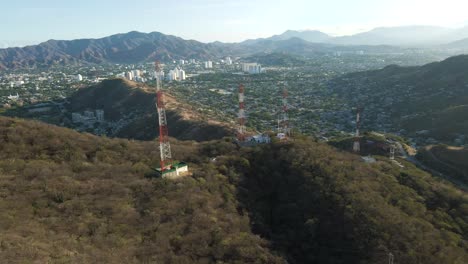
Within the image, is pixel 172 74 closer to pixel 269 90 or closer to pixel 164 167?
pixel 269 90

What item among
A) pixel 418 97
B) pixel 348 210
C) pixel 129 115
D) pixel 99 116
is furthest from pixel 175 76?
pixel 348 210

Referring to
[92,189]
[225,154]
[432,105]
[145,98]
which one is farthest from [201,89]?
[92,189]

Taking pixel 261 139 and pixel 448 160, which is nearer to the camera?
pixel 261 139

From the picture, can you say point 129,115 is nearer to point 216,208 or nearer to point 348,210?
point 216,208

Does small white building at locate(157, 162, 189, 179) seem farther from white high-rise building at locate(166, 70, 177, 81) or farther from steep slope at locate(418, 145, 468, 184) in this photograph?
white high-rise building at locate(166, 70, 177, 81)

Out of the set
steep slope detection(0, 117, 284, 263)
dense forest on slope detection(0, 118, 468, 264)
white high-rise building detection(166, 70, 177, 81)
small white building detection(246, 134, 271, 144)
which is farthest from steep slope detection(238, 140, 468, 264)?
white high-rise building detection(166, 70, 177, 81)

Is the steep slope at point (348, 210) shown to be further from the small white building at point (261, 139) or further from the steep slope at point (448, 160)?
the steep slope at point (448, 160)
